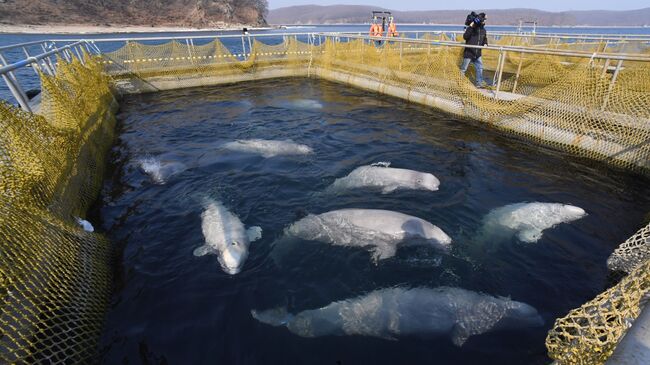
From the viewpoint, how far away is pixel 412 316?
189 inches

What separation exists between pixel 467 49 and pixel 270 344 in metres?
14.4

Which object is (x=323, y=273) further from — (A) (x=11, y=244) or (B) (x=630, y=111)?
(B) (x=630, y=111)

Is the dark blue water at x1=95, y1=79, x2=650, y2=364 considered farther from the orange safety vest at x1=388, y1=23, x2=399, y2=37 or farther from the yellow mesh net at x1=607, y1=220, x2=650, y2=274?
the orange safety vest at x1=388, y1=23, x2=399, y2=37

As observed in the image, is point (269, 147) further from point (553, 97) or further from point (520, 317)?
point (553, 97)

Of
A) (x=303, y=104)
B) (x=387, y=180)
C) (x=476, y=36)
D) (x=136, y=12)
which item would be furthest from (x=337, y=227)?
(x=136, y=12)

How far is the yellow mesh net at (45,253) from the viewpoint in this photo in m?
3.86

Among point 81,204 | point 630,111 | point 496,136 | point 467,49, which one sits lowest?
point 496,136

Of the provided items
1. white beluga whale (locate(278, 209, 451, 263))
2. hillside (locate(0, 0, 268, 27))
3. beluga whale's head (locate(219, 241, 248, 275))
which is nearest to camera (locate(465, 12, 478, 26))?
white beluga whale (locate(278, 209, 451, 263))

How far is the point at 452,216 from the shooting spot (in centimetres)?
740

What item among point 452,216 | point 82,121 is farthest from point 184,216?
point 452,216

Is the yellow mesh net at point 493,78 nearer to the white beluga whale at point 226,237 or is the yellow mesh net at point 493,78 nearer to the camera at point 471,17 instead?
the camera at point 471,17

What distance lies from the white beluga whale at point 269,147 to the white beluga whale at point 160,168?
2004 millimetres

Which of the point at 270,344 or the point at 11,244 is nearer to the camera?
the point at 11,244

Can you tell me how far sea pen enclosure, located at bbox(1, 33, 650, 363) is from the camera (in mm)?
4496
